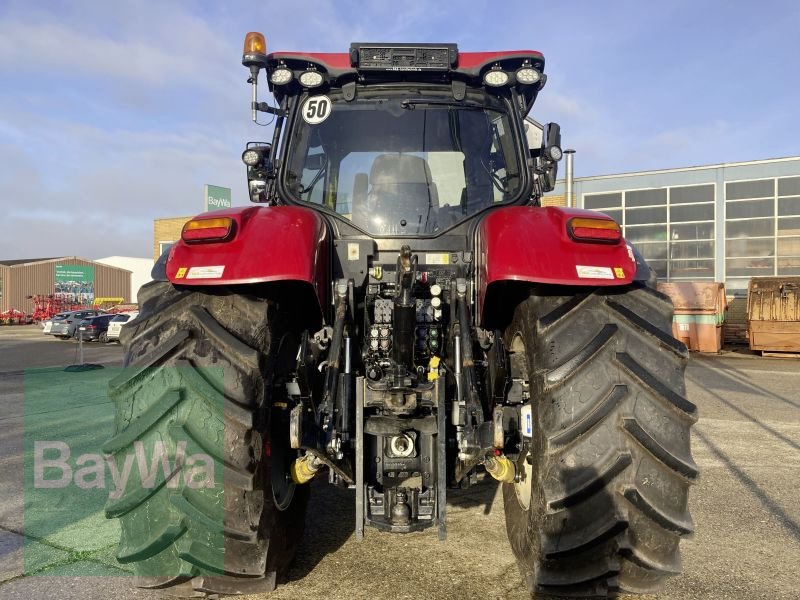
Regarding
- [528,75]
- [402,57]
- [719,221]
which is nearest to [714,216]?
[719,221]

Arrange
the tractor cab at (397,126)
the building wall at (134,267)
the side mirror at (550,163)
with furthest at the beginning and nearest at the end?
the building wall at (134,267) → the side mirror at (550,163) → the tractor cab at (397,126)

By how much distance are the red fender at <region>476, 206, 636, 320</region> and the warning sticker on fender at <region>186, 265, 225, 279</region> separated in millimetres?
1193

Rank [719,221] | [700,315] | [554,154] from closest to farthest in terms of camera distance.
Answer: [554,154]
[700,315]
[719,221]

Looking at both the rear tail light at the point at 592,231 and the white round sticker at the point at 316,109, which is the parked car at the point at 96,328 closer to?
the white round sticker at the point at 316,109

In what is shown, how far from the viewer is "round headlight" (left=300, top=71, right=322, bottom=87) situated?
3836 millimetres

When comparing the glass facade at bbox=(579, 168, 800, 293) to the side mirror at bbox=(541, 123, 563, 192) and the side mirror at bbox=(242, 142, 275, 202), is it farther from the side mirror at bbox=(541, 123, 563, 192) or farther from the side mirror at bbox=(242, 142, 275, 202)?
the side mirror at bbox=(242, 142, 275, 202)

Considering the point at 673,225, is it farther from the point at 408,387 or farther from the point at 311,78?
the point at 408,387

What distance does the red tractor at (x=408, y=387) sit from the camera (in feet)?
8.32

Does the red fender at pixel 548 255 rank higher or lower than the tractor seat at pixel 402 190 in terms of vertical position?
lower

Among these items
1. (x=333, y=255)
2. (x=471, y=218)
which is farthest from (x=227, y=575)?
(x=471, y=218)

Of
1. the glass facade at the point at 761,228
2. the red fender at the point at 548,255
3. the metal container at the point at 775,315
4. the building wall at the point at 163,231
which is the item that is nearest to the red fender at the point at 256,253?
the red fender at the point at 548,255

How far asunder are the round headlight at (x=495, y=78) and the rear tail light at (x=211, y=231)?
192cm

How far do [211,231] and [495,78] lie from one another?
6.76ft

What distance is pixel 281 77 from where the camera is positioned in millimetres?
3855
